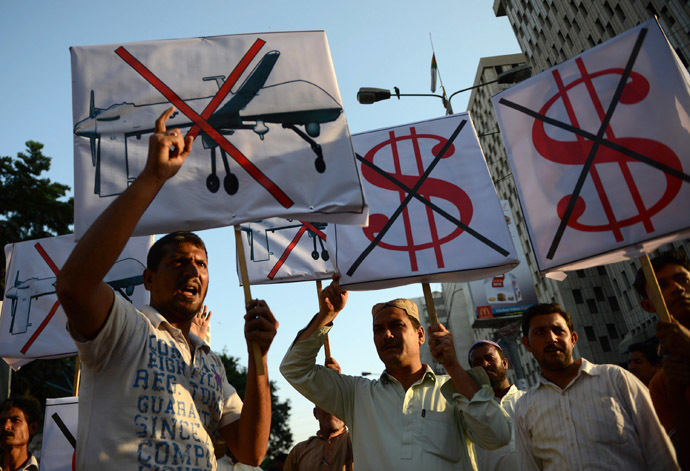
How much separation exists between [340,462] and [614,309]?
144 feet

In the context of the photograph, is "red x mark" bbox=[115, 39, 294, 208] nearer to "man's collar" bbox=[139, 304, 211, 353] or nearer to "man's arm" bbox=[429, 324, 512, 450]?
"man's collar" bbox=[139, 304, 211, 353]

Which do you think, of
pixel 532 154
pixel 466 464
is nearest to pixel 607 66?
pixel 532 154

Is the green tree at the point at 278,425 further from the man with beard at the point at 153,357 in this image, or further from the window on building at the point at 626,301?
the man with beard at the point at 153,357

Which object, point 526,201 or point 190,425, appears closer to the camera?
point 190,425

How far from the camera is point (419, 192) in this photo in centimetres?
408

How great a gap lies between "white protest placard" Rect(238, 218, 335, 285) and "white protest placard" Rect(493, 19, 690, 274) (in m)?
2.24

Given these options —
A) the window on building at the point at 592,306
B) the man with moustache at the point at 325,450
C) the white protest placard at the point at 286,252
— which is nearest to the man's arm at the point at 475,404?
the man with moustache at the point at 325,450

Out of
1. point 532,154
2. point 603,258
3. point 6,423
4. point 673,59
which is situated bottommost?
point 6,423

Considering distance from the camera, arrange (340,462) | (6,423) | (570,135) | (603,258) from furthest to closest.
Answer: (340,462) → (6,423) → (570,135) → (603,258)

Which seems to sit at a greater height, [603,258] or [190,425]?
[603,258]

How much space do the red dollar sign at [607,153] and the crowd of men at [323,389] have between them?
0.33 m

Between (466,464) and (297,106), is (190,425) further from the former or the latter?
(297,106)

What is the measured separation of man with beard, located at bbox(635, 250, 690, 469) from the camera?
2.29 metres

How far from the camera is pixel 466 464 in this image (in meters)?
2.89
